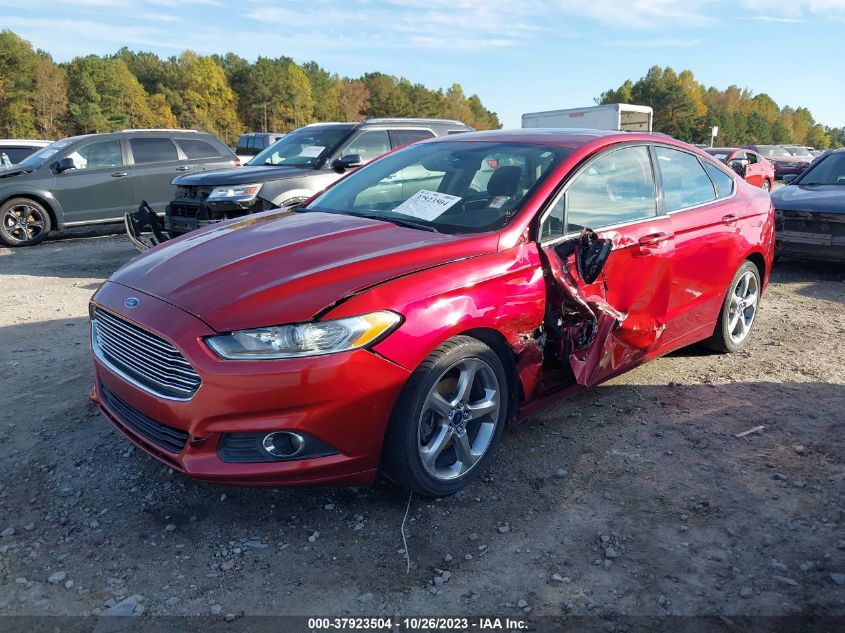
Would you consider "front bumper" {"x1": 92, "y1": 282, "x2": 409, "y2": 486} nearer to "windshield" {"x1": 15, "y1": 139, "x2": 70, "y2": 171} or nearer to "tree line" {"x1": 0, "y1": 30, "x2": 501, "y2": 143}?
"windshield" {"x1": 15, "y1": 139, "x2": 70, "y2": 171}

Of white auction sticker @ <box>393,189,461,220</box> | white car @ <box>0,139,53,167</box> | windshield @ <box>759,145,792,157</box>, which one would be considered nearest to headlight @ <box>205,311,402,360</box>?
white auction sticker @ <box>393,189,461,220</box>

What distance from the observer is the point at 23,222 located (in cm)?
1014

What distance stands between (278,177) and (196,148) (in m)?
4.57

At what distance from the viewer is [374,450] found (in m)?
2.84

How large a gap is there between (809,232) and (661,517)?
643cm

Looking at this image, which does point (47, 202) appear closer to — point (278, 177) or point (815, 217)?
point (278, 177)

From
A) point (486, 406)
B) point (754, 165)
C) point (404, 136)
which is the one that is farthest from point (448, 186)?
point (754, 165)

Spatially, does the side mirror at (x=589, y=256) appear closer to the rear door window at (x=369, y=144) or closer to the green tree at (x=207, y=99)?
the rear door window at (x=369, y=144)

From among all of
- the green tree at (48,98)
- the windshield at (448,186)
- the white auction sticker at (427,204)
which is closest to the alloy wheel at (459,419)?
the windshield at (448,186)

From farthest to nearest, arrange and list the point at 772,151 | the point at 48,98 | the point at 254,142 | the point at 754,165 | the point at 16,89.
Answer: the point at 48,98
the point at 16,89
the point at 772,151
the point at 254,142
the point at 754,165

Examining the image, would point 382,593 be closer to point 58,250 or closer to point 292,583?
point 292,583

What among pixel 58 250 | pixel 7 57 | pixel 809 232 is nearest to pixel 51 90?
pixel 7 57

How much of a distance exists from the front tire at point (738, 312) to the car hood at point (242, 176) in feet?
16.2

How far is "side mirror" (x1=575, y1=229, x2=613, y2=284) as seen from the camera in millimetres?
3553
